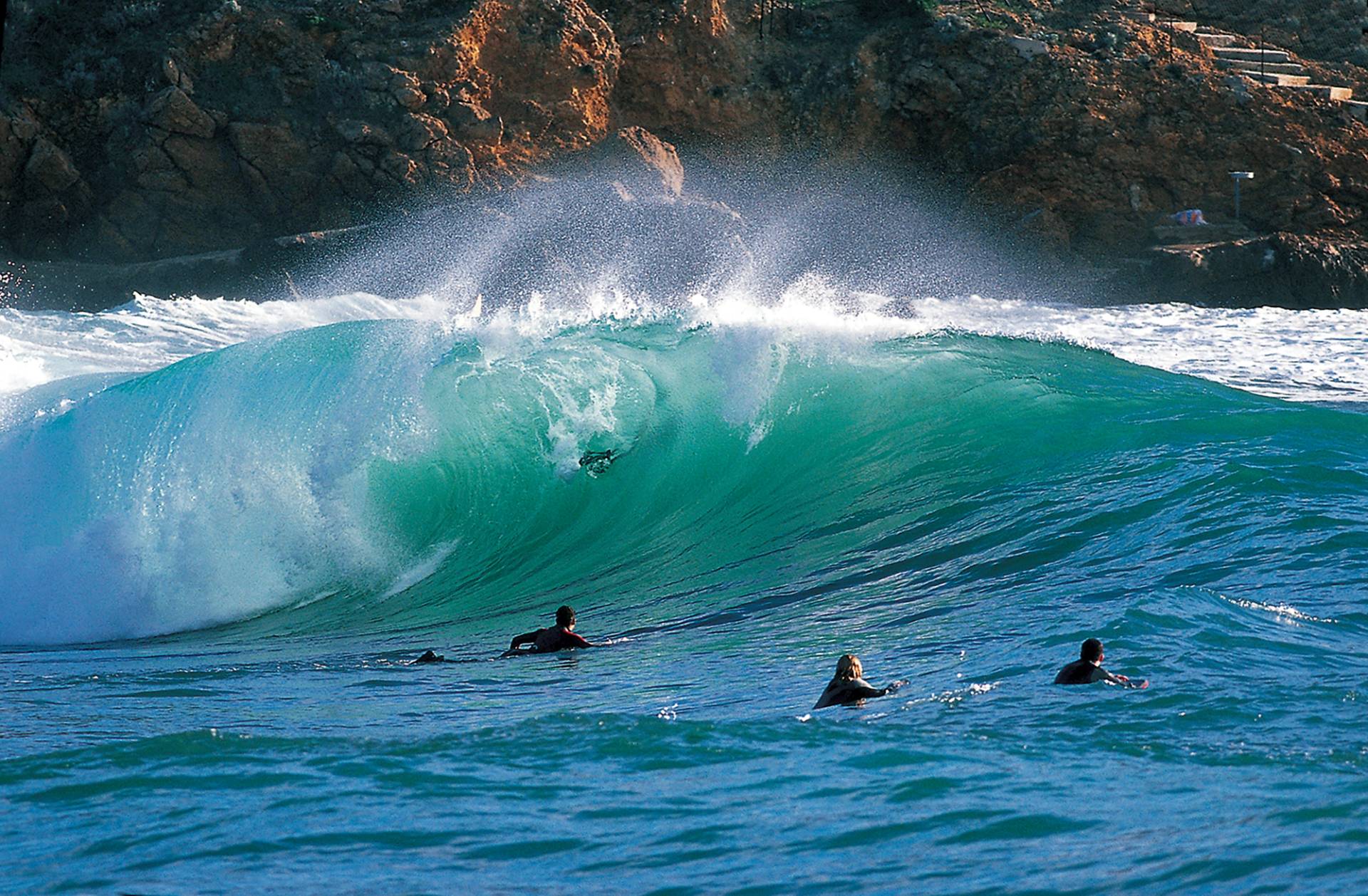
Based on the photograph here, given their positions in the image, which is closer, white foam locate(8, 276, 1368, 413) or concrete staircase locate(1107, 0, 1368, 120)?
white foam locate(8, 276, 1368, 413)

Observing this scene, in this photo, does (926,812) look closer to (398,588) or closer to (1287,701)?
(1287,701)

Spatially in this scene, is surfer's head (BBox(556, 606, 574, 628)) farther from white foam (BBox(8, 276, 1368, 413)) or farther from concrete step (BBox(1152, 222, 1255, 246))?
concrete step (BBox(1152, 222, 1255, 246))

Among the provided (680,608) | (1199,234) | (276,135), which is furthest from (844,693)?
(1199,234)

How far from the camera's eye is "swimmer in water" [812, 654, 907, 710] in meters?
6.53

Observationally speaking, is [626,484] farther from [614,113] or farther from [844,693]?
[614,113]

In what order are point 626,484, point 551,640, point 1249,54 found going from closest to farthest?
point 551,640
point 626,484
point 1249,54

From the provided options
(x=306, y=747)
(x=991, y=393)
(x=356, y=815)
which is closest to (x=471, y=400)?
(x=991, y=393)

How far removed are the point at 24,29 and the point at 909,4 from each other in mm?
16555

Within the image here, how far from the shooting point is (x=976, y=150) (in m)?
28.6

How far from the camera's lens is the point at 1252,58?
29.8 m

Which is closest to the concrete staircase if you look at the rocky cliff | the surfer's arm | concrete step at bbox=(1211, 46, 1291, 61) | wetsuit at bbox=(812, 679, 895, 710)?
concrete step at bbox=(1211, 46, 1291, 61)

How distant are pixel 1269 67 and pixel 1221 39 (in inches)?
53.3

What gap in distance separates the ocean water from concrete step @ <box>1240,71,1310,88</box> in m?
11.7

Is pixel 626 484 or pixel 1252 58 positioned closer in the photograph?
pixel 626 484
